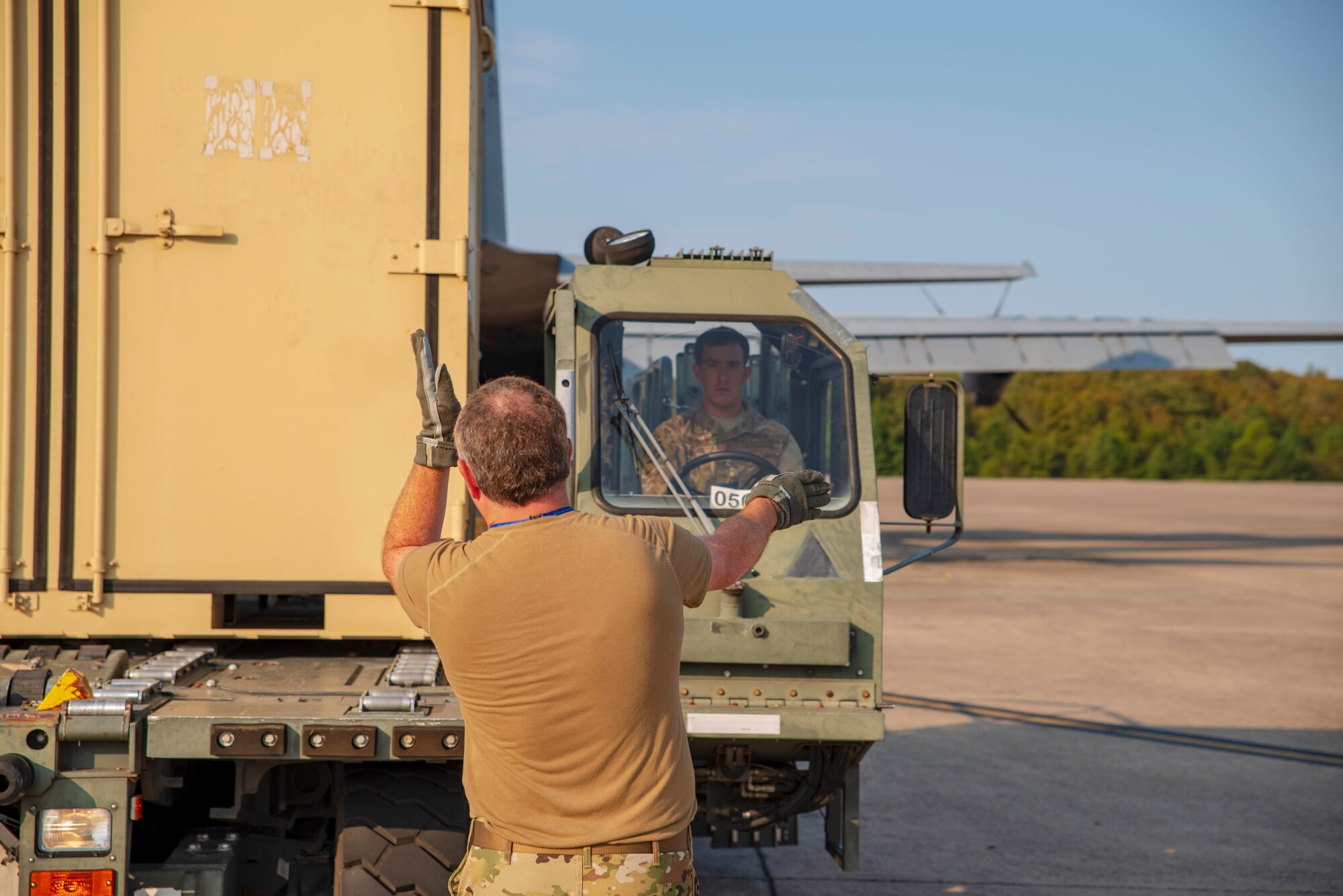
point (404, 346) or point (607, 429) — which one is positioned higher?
point (404, 346)

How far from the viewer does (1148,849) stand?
5809mm

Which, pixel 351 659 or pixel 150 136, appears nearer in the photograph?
pixel 150 136

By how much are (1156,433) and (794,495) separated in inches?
2838

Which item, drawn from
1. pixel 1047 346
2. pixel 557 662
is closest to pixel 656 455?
pixel 557 662

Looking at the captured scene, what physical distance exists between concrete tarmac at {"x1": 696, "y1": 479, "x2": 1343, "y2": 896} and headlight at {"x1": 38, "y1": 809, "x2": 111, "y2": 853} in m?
3.06

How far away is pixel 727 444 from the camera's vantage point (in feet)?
13.6

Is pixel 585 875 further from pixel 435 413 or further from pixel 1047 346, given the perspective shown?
pixel 1047 346

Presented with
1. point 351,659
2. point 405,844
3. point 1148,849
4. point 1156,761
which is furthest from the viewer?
point 1156,761

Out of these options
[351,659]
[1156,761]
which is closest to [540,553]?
[351,659]

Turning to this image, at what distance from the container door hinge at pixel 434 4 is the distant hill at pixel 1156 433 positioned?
64534mm

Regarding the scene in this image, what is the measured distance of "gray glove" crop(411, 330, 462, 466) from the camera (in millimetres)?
2580

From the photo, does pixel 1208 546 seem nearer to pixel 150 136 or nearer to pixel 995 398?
pixel 995 398

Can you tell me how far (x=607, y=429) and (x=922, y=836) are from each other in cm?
331

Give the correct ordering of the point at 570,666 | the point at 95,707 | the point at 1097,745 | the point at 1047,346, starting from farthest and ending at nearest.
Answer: the point at 1047,346
the point at 1097,745
the point at 95,707
the point at 570,666
